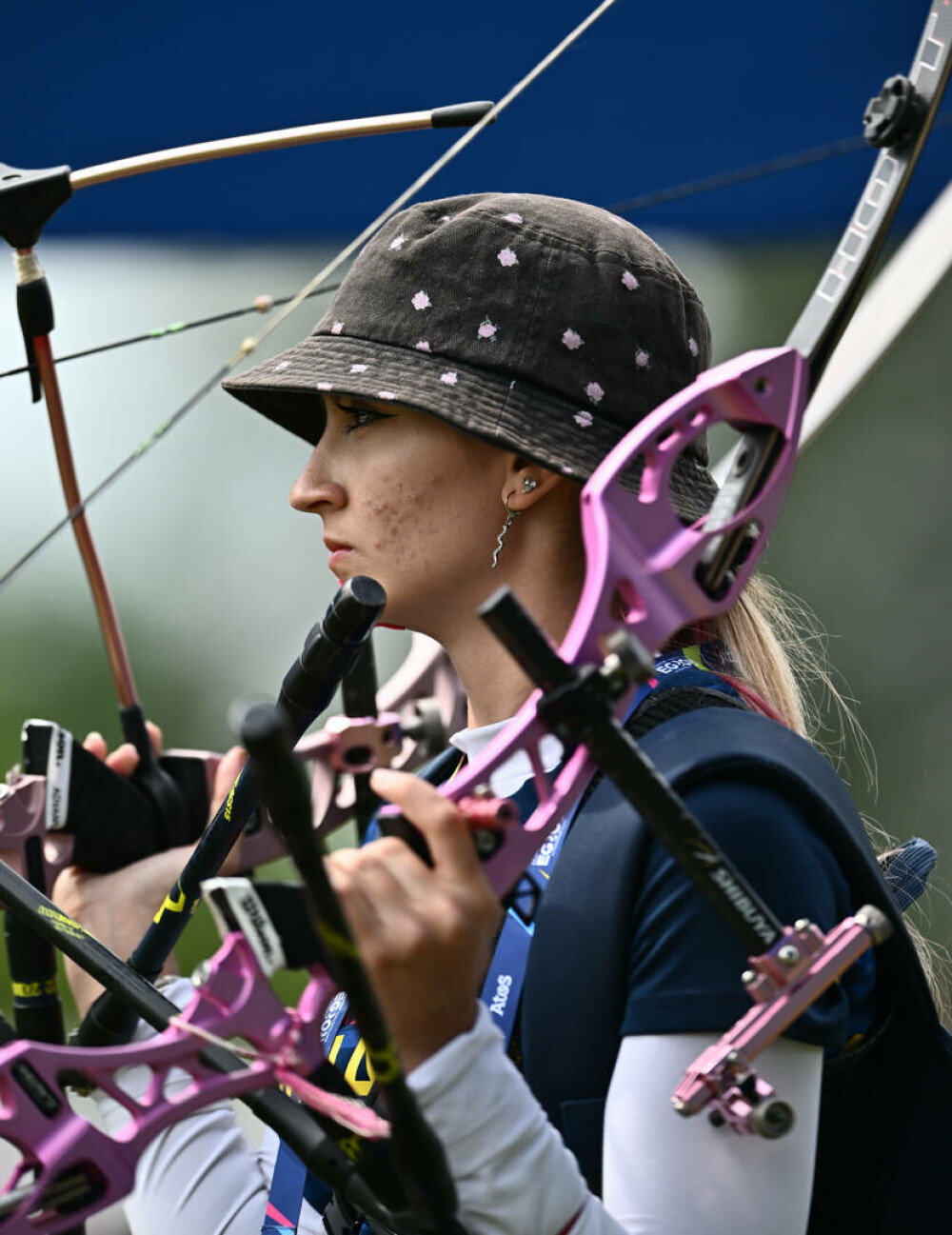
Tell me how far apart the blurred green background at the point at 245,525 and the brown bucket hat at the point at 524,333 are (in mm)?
1528

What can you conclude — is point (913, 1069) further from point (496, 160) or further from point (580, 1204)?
point (496, 160)

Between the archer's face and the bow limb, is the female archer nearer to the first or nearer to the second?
the archer's face

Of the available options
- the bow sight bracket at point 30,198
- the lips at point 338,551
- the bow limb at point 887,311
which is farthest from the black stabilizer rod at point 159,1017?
the bow limb at point 887,311

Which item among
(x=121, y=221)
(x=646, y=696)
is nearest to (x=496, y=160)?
(x=121, y=221)

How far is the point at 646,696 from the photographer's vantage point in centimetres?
95

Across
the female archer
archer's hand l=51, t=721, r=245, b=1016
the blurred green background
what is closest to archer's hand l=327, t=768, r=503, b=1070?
the female archer

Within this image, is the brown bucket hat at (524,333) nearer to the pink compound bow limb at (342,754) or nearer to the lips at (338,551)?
the lips at (338,551)

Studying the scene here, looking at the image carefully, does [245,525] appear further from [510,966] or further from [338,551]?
[510,966]

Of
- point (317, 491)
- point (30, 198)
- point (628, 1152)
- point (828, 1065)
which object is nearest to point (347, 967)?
point (628, 1152)

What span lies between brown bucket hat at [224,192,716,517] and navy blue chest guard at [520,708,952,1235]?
0.60ft

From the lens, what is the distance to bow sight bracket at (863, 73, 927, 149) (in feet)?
2.72

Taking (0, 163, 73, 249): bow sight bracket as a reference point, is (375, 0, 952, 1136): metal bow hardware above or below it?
below

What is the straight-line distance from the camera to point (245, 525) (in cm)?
346

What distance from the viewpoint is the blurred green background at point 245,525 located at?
2490 millimetres
